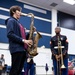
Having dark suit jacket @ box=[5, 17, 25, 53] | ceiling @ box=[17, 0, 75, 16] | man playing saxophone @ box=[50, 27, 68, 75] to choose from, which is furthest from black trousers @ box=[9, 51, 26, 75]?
ceiling @ box=[17, 0, 75, 16]

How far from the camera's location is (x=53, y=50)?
439cm

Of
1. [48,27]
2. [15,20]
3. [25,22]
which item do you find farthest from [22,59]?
[48,27]

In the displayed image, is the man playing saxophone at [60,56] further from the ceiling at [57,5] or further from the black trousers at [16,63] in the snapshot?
the ceiling at [57,5]

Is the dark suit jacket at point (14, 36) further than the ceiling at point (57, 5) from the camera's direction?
No

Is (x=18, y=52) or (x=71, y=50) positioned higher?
(x=71, y=50)

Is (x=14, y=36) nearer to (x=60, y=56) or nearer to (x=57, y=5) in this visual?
(x=60, y=56)

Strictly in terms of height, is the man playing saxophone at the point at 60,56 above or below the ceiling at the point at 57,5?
below

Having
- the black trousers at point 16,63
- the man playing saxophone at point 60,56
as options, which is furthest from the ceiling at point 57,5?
the black trousers at point 16,63

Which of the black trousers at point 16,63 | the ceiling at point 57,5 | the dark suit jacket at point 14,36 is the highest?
the ceiling at point 57,5

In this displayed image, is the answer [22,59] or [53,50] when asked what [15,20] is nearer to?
[22,59]

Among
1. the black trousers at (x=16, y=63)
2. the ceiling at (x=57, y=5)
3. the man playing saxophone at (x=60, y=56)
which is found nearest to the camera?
the black trousers at (x=16, y=63)

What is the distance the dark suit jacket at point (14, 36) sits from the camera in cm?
252

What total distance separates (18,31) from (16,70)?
590 mm

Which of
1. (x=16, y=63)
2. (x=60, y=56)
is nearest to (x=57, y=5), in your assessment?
(x=60, y=56)
